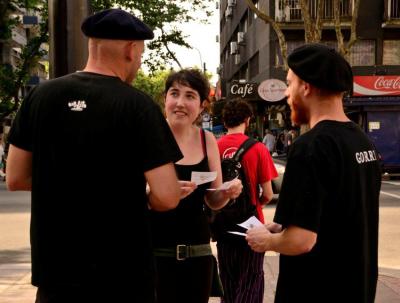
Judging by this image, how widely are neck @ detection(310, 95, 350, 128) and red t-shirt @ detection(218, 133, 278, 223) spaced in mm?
2179

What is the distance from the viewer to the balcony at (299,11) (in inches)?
1267

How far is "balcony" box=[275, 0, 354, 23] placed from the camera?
106ft

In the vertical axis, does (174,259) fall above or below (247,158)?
below

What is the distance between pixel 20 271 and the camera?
7414 mm

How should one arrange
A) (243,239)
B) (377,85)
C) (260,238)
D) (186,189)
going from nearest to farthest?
(260,238)
(186,189)
(243,239)
(377,85)

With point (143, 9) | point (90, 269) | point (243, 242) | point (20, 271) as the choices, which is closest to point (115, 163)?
point (90, 269)

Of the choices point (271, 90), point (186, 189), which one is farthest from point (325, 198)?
point (271, 90)

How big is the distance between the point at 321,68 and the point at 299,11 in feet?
101

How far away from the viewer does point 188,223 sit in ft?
11.0

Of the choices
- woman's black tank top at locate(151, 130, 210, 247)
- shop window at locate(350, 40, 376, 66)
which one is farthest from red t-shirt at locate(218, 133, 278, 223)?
shop window at locate(350, 40, 376, 66)

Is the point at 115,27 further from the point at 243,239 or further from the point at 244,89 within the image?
the point at 244,89

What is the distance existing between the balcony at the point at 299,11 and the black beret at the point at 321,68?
30587 mm

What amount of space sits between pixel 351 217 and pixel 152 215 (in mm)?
1261

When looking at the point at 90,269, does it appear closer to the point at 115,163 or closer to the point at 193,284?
the point at 115,163
